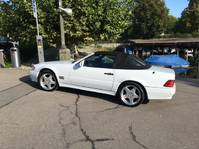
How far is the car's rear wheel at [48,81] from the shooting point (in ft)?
30.0

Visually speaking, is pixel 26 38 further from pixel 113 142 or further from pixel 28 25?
pixel 113 142

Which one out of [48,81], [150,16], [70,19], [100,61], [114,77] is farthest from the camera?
[150,16]

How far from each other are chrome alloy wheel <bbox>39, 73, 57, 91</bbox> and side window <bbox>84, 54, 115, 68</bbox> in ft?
4.14

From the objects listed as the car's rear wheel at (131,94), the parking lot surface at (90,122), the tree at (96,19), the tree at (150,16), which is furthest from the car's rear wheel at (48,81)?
the tree at (150,16)

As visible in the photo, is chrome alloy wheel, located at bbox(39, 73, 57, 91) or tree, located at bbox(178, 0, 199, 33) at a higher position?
tree, located at bbox(178, 0, 199, 33)

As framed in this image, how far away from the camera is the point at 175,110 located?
7.34 metres

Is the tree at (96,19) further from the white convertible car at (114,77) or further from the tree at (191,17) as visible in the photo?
the tree at (191,17)

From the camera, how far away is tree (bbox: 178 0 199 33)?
6688cm

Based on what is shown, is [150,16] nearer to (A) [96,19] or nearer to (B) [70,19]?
(A) [96,19]

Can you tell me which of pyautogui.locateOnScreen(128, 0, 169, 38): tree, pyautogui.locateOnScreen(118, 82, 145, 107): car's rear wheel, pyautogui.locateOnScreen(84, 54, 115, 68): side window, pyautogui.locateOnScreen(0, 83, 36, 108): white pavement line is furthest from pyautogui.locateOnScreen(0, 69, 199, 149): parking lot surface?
pyautogui.locateOnScreen(128, 0, 169, 38): tree

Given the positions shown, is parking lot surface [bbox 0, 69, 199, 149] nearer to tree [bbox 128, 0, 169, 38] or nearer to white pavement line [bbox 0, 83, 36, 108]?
white pavement line [bbox 0, 83, 36, 108]

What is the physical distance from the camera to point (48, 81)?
919 centimetres

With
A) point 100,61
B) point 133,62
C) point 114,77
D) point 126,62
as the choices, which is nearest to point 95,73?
point 100,61

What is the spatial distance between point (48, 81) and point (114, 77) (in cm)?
232
